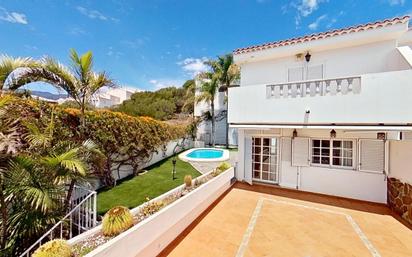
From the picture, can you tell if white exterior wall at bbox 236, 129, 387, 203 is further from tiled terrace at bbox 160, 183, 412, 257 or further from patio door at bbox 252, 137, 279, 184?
tiled terrace at bbox 160, 183, 412, 257

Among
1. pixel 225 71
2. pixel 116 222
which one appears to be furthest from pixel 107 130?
pixel 225 71

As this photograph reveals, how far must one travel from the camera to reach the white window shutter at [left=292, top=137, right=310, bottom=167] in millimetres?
15281

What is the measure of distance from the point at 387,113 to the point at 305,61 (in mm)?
6686

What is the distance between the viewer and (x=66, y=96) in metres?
10.6

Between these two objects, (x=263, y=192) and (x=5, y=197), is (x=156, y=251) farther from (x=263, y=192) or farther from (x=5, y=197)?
(x=263, y=192)

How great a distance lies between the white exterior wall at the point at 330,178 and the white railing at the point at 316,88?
3.57 meters

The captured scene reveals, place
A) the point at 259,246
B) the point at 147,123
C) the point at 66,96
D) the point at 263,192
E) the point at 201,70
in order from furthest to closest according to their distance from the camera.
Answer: the point at 201,70
the point at 147,123
the point at 263,192
the point at 66,96
the point at 259,246

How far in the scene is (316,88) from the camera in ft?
41.2

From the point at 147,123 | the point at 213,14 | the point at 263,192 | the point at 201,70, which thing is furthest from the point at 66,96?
the point at 201,70

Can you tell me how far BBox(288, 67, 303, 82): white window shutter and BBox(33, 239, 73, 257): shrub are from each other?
16.2m

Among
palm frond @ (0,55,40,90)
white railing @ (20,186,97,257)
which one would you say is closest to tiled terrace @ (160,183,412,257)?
white railing @ (20,186,97,257)

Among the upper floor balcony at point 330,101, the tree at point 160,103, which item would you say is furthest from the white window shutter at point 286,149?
the tree at point 160,103

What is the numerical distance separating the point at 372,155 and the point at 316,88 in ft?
19.2

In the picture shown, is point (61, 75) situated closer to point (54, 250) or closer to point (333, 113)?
point (54, 250)
